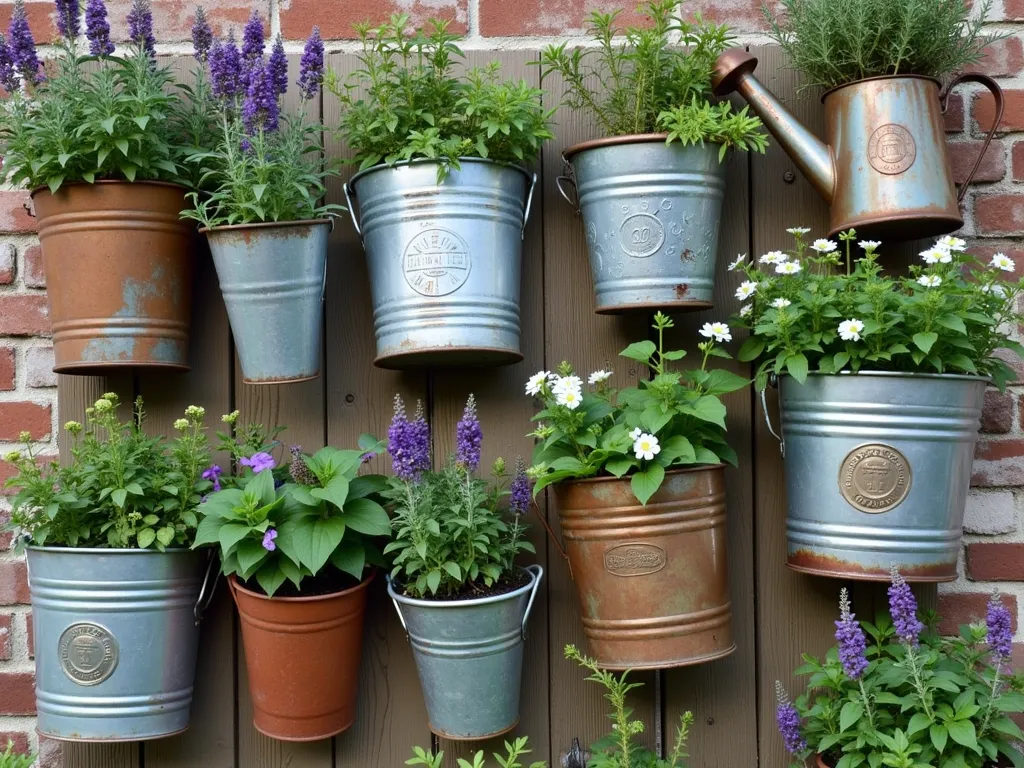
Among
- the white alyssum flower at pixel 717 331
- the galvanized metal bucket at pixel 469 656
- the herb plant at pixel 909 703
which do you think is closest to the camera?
the herb plant at pixel 909 703

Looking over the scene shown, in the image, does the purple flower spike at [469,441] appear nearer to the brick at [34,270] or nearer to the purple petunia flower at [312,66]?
the purple petunia flower at [312,66]

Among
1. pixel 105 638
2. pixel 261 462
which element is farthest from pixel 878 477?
pixel 105 638

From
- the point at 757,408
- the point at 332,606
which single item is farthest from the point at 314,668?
the point at 757,408

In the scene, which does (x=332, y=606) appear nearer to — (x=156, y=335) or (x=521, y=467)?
(x=521, y=467)

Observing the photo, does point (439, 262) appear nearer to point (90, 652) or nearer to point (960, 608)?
point (90, 652)

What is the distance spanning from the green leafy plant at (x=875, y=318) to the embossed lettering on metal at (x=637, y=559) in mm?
337

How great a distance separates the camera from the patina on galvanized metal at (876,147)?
5.42ft

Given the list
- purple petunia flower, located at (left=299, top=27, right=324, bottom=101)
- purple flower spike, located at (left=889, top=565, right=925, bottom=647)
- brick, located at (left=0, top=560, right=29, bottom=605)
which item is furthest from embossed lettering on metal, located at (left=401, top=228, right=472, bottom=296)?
brick, located at (left=0, top=560, right=29, bottom=605)

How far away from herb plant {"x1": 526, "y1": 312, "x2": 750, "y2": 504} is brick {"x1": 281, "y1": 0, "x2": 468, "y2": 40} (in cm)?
74

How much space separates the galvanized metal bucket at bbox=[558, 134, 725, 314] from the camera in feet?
5.39

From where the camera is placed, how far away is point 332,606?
5.25 feet

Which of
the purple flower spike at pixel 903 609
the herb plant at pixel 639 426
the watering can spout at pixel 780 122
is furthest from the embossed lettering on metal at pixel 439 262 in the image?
the purple flower spike at pixel 903 609

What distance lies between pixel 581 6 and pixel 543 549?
1.03 m

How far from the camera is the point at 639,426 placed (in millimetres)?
1594
